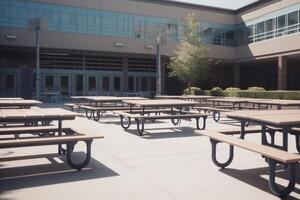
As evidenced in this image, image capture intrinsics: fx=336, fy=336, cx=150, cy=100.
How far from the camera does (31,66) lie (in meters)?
34.1

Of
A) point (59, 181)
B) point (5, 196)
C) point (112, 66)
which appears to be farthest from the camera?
point (112, 66)

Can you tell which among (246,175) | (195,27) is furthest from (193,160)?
(195,27)

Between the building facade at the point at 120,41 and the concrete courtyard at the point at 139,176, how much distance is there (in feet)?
71.7

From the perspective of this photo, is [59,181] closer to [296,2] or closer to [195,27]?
[195,27]

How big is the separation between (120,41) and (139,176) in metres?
29.1

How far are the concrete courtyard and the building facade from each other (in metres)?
21.9

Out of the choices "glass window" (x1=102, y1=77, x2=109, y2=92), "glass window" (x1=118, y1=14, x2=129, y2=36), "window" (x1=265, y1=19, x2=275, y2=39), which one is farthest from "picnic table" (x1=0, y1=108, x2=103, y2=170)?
"window" (x1=265, y1=19, x2=275, y2=39)

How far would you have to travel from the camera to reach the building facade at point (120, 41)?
101ft

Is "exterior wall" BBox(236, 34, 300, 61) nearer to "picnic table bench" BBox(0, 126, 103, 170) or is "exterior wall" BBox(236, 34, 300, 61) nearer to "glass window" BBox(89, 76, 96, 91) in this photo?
"glass window" BBox(89, 76, 96, 91)

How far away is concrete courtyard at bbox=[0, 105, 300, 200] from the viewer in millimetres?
4898

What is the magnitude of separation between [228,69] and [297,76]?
9.54 meters

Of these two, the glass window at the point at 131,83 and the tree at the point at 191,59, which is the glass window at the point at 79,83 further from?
the tree at the point at 191,59

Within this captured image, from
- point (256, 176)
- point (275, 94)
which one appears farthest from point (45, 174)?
point (275, 94)

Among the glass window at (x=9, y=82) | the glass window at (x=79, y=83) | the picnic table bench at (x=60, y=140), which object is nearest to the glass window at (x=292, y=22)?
the glass window at (x=79, y=83)
